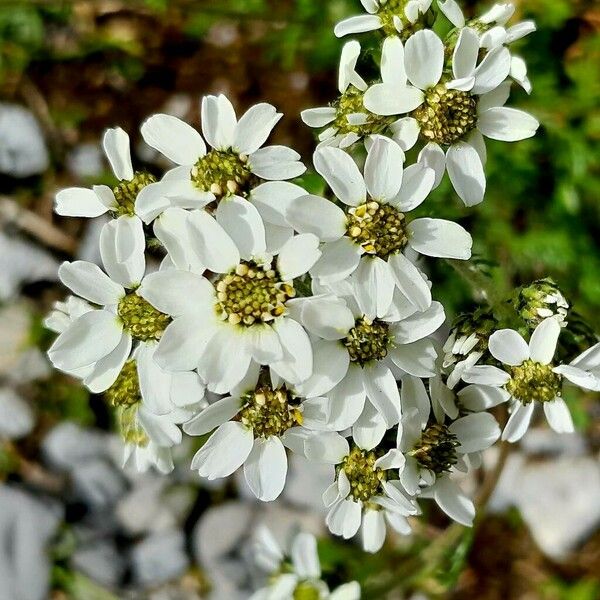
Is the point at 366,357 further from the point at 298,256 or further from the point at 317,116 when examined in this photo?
the point at 317,116

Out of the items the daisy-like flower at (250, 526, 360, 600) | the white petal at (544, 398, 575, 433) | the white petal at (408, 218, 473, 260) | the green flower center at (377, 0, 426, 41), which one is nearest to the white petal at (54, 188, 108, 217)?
the white petal at (408, 218, 473, 260)

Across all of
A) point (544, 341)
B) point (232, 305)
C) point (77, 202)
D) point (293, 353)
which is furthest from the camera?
point (77, 202)

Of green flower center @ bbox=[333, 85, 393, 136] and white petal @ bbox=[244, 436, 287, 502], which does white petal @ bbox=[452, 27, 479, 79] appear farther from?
white petal @ bbox=[244, 436, 287, 502]

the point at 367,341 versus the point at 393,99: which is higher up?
the point at 393,99

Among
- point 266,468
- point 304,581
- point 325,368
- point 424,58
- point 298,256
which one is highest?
point 424,58

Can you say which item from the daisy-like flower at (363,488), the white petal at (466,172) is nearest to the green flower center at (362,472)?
the daisy-like flower at (363,488)

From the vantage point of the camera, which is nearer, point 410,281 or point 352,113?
point 410,281

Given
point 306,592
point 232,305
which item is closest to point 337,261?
point 232,305
